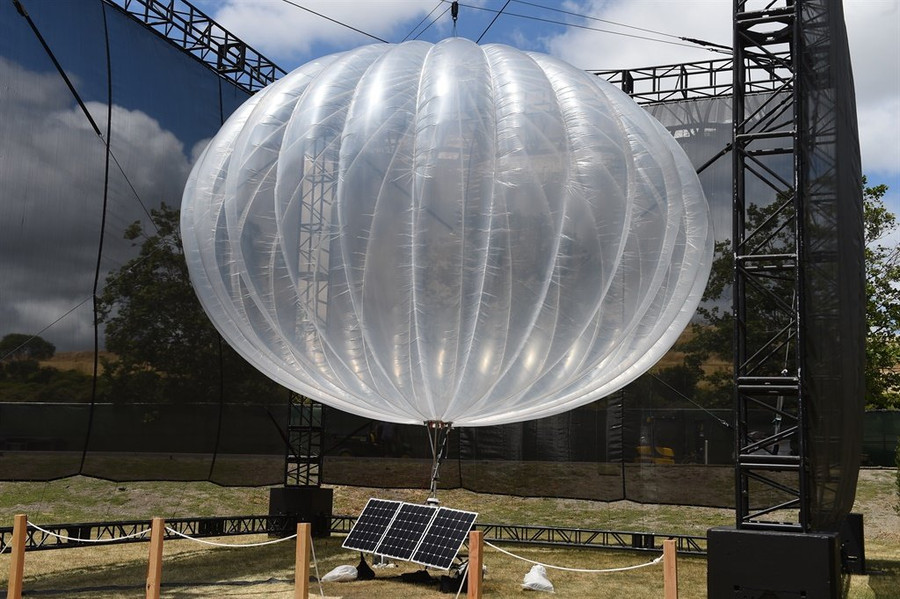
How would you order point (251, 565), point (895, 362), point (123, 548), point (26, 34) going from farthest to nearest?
point (895, 362)
point (123, 548)
point (251, 565)
point (26, 34)

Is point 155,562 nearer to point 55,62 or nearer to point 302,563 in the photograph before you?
point 302,563

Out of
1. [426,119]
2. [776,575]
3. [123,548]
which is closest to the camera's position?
[776,575]

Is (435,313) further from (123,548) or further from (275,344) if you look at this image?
(123,548)

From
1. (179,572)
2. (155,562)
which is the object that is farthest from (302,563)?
(179,572)

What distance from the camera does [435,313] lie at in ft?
26.7

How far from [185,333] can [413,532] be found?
5.88m

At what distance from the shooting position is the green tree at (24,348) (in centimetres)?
1088

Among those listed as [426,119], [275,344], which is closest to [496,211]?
[426,119]

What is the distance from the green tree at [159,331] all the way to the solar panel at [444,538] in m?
5.41

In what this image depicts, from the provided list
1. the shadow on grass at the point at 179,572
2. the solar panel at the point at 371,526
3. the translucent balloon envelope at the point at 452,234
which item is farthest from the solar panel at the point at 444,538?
the shadow on grass at the point at 179,572

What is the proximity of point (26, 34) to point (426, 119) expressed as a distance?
5.89m

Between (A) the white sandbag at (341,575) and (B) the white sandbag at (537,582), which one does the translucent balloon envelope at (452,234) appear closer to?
(B) the white sandbag at (537,582)

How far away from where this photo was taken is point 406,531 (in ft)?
33.6

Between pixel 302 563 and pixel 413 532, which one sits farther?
pixel 413 532
